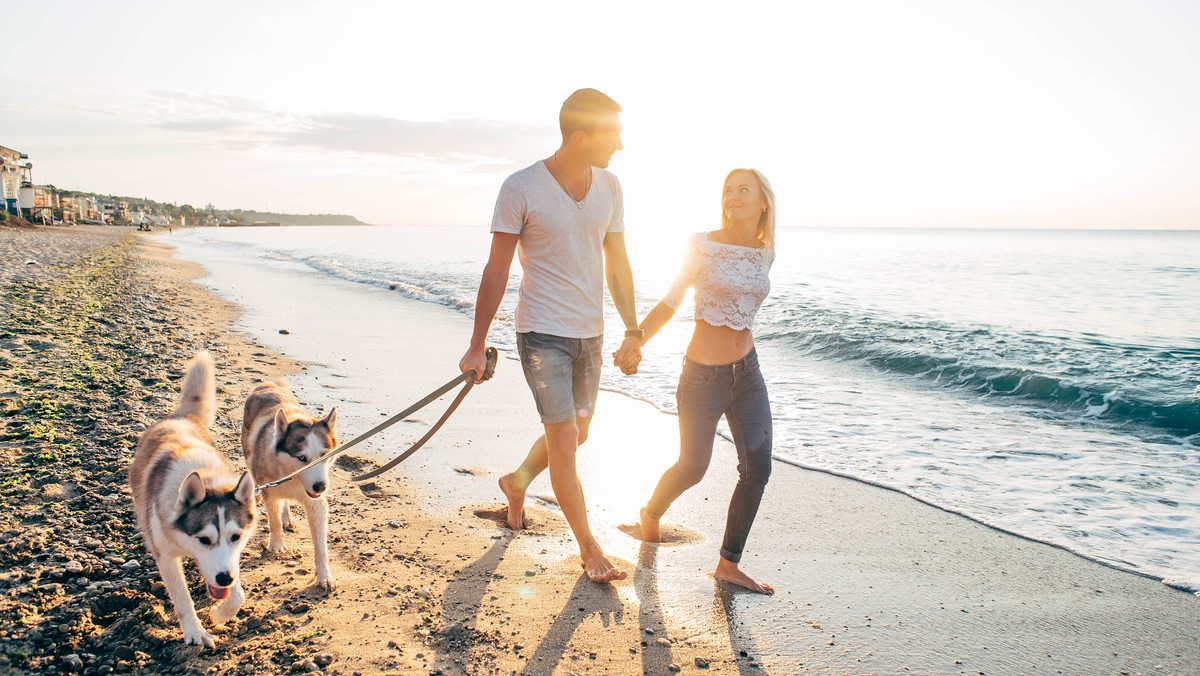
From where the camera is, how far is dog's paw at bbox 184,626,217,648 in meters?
3.10

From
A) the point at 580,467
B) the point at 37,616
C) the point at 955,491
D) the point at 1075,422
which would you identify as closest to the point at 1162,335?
the point at 1075,422

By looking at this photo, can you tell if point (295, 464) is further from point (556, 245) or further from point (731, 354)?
point (731, 354)

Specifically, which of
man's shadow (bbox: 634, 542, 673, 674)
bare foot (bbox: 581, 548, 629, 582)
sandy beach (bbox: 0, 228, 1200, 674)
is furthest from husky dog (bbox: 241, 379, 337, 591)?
man's shadow (bbox: 634, 542, 673, 674)

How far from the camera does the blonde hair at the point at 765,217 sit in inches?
161

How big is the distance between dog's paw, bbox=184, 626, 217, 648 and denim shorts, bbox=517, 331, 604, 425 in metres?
1.88

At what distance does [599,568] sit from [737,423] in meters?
1.15

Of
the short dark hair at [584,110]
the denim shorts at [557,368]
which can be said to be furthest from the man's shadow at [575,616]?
the short dark hair at [584,110]

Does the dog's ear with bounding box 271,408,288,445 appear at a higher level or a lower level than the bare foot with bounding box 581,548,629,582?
higher

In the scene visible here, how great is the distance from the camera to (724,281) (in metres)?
4.00

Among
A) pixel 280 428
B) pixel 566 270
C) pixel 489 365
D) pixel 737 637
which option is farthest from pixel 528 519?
pixel 566 270

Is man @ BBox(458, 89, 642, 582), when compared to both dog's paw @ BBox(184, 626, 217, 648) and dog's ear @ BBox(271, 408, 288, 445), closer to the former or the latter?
dog's ear @ BBox(271, 408, 288, 445)

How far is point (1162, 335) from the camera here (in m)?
13.7

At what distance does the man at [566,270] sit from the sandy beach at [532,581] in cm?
62

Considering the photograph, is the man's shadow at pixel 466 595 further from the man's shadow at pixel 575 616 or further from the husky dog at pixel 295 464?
the husky dog at pixel 295 464
